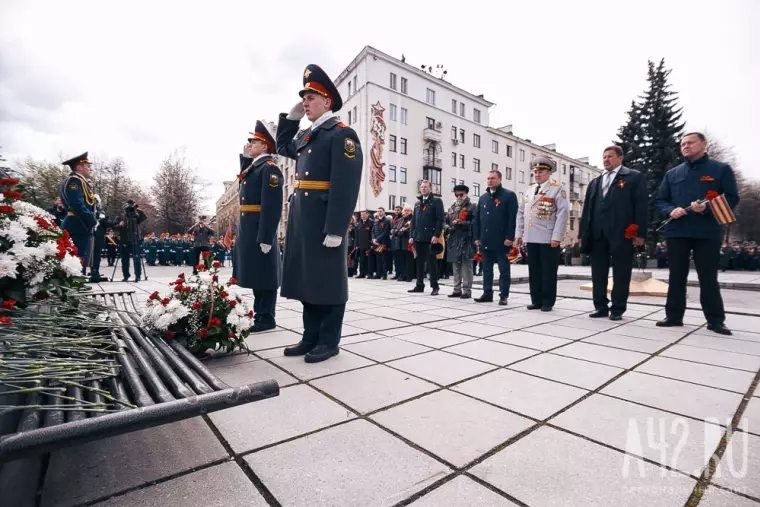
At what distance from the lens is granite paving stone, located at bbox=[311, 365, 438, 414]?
2049mm

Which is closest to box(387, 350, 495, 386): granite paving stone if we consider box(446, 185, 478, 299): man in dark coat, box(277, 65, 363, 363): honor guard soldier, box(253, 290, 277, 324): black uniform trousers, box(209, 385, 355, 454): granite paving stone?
box(277, 65, 363, 363): honor guard soldier

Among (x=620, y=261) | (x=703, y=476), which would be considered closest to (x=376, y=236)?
(x=620, y=261)

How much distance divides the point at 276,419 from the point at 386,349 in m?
1.43

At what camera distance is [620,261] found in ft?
15.2

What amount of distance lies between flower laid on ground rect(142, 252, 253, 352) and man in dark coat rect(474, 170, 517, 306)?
4128 millimetres

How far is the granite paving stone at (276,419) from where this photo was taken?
165 centimetres

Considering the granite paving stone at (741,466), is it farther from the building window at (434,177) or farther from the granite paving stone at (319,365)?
the building window at (434,177)

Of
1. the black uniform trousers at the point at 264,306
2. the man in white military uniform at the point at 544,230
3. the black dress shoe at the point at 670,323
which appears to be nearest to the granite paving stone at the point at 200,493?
the black uniform trousers at the point at 264,306

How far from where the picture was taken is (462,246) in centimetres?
665

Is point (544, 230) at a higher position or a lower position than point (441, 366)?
higher

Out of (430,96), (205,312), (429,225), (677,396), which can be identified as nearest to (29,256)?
(205,312)

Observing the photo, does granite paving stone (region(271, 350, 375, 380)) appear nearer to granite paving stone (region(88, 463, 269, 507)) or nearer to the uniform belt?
granite paving stone (region(88, 463, 269, 507))

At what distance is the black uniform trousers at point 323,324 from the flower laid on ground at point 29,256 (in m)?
1.45

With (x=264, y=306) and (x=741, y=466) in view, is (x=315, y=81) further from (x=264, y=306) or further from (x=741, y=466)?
(x=741, y=466)
